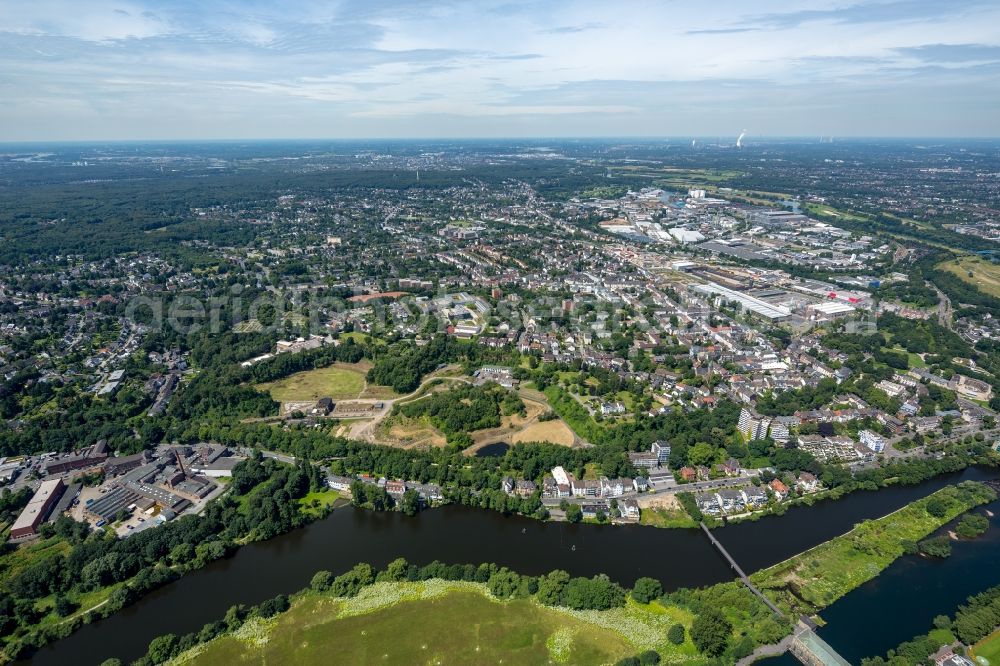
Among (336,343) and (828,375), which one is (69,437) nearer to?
(336,343)

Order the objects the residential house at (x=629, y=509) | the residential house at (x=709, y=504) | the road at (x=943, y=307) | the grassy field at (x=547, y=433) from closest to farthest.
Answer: the residential house at (x=629, y=509) < the residential house at (x=709, y=504) < the grassy field at (x=547, y=433) < the road at (x=943, y=307)

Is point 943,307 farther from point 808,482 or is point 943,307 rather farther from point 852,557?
point 852,557

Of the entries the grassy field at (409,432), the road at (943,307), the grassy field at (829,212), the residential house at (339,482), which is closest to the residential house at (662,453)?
the grassy field at (409,432)

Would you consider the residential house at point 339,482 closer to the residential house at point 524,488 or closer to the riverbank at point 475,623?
the riverbank at point 475,623

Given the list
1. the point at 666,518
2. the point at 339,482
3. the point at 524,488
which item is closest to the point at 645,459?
the point at 666,518

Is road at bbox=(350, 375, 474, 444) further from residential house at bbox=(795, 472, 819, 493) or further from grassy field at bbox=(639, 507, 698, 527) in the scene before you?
residential house at bbox=(795, 472, 819, 493)

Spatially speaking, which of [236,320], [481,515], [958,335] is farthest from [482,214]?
[481,515]

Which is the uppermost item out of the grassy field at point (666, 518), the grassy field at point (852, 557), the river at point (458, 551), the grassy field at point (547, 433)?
the grassy field at point (547, 433)
